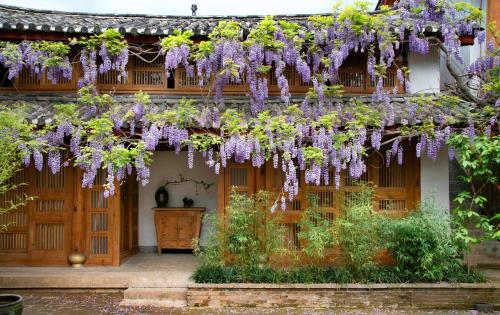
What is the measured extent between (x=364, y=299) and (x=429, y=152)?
7.73ft

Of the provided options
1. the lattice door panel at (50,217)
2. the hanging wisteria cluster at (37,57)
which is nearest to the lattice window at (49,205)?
the lattice door panel at (50,217)

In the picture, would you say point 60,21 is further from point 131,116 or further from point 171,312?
point 171,312

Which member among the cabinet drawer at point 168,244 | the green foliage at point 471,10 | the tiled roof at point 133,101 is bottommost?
the cabinet drawer at point 168,244

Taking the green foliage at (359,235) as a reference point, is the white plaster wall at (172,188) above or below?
above

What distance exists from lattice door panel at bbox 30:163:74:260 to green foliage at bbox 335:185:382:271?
453 cm

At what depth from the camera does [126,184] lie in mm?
9133

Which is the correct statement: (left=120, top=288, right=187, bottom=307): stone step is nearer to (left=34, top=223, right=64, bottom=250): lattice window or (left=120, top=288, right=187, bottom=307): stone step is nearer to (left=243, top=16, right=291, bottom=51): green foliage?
(left=34, top=223, right=64, bottom=250): lattice window

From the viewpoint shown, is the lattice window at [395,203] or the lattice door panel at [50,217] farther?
the lattice door panel at [50,217]

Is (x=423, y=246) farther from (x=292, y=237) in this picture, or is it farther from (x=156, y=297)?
(x=156, y=297)

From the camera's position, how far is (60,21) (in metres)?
8.99

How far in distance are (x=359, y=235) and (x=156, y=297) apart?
304 centimetres

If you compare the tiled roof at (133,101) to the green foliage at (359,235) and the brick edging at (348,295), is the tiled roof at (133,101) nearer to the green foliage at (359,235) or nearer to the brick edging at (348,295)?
the green foliage at (359,235)

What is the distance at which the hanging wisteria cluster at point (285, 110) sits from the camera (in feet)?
23.0

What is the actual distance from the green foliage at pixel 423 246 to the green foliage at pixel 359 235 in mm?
185
